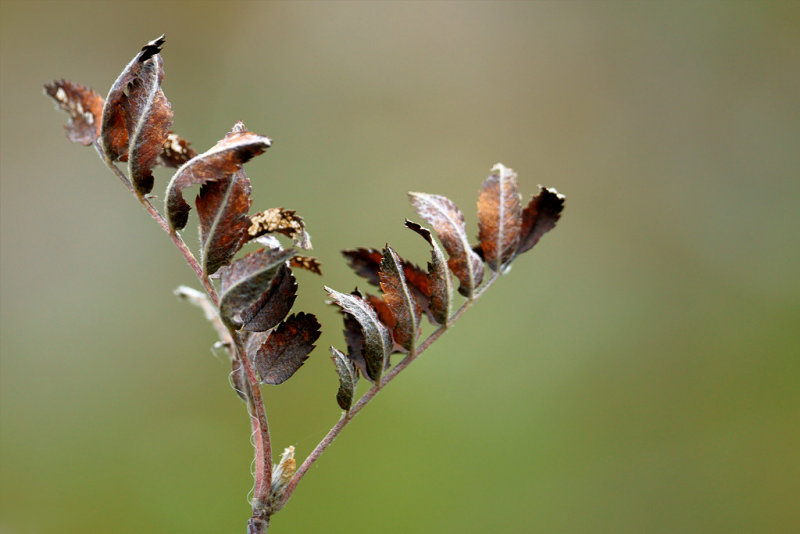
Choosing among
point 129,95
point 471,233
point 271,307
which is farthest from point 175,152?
point 471,233

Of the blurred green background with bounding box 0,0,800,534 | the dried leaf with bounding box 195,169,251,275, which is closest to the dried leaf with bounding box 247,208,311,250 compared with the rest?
the dried leaf with bounding box 195,169,251,275

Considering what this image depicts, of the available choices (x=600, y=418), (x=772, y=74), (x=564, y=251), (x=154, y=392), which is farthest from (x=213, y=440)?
(x=772, y=74)

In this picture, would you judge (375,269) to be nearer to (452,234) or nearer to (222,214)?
(452,234)

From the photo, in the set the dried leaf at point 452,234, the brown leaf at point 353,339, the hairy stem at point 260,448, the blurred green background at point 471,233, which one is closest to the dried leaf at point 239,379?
the hairy stem at point 260,448

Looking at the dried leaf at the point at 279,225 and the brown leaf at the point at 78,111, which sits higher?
the brown leaf at the point at 78,111

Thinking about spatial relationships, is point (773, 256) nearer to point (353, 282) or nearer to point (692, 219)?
point (692, 219)

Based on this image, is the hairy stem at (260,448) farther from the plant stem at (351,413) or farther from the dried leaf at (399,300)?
the dried leaf at (399,300)
